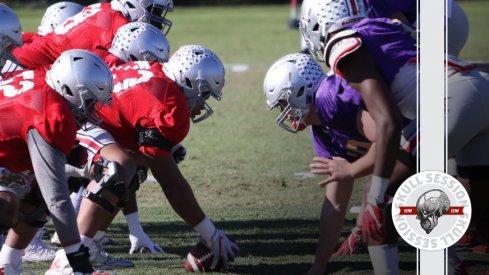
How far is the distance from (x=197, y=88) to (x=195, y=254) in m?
0.85

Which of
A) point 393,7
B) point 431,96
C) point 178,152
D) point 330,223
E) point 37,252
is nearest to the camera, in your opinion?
point 431,96

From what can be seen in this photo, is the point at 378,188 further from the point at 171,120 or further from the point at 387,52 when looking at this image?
the point at 171,120

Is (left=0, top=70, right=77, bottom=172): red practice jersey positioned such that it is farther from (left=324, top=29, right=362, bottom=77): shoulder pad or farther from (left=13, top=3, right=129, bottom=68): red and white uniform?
(left=13, top=3, right=129, bottom=68): red and white uniform

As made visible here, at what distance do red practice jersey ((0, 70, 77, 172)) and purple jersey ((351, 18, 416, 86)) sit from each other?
4.20 feet

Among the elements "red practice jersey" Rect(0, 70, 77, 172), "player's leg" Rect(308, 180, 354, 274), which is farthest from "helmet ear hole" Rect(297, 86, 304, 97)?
"red practice jersey" Rect(0, 70, 77, 172)

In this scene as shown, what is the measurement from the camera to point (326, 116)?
447cm

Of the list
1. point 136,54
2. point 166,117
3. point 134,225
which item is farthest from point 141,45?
point 134,225

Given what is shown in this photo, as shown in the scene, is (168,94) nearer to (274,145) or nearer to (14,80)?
(14,80)

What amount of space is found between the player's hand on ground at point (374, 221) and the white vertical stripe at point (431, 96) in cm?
39

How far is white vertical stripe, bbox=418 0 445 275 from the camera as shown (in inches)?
129

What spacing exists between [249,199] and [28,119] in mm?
2688

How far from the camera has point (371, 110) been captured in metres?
3.69

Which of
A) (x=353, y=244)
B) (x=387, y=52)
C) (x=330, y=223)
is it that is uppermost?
(x=387, y=52)

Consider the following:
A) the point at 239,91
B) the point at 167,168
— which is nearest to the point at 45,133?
the point at 167,168
